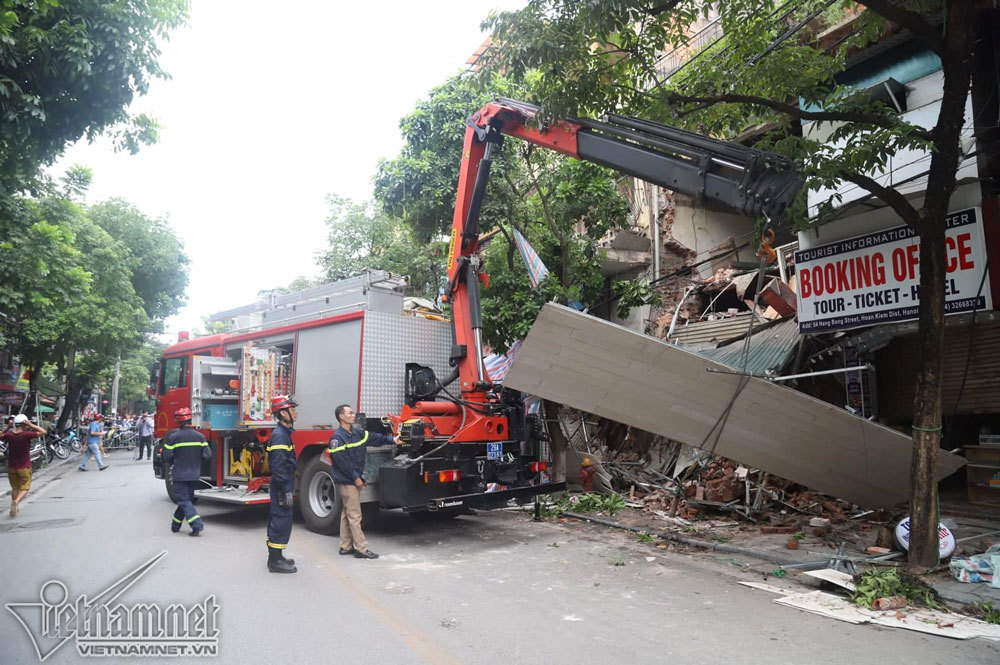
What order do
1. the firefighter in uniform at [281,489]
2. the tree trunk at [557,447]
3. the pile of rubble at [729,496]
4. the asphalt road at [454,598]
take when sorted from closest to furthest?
the asphalt road at [454,598] < the firefighter in uniform at [281,489] < the pile of rubble at [729,496] < the tree trunk at [557,447]

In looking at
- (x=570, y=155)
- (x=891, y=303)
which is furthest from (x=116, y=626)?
(x=891, y=303)

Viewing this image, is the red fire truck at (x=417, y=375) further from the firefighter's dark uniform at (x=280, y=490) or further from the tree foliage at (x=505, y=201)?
the tree foliage at (x=505, y=201)

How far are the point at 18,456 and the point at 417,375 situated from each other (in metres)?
7.21

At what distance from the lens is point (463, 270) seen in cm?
884

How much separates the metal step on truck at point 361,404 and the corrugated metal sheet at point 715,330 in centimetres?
405

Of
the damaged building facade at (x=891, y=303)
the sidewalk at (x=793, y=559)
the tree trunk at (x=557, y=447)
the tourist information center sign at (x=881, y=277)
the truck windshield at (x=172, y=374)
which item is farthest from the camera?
the truck windshield at (x=172, y=374)

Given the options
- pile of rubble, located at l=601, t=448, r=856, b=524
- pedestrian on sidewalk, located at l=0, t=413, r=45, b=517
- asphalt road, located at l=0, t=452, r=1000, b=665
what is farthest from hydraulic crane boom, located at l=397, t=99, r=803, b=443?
pedestrian on sidewalk, located at l=0, t=413, r=45, b=517

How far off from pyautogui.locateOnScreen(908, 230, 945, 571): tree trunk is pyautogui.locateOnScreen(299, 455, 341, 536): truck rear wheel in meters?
6.45

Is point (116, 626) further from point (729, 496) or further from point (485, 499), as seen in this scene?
point (729, 496)

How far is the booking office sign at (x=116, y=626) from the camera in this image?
437 centimetres

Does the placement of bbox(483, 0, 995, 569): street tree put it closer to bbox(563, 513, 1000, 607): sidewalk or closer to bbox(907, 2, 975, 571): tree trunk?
bbox(907, 2, 975, 571): tree trunk

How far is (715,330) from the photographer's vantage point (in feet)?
37.2

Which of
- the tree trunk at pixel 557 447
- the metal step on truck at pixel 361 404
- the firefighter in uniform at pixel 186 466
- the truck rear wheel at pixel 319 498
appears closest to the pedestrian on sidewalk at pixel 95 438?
the metal step on truck at pixel 361 404

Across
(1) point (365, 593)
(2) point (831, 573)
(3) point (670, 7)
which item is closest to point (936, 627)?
(2) point (831, 573)
